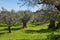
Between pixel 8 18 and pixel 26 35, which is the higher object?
pixel 8 18

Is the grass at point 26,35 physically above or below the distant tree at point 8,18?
below

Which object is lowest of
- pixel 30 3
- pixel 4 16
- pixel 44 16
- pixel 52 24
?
pixel 52 24

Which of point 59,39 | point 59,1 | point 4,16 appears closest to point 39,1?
point 59,1

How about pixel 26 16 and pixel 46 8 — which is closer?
pixel 46 8

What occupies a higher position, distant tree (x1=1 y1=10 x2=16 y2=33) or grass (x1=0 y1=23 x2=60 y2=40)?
distant tree (x1=1 y1=10 x2=16 y2=33)

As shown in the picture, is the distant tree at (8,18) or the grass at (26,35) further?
the distant tree at (8,18)

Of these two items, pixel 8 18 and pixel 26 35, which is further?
pixel 8 18

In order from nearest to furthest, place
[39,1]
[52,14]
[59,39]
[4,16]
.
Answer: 1. [59,39]
2. [39,1]
3. [52,14]
4. [4,16]

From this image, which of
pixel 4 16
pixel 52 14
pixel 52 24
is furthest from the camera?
pixel 52 24

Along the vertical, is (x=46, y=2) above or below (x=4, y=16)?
above

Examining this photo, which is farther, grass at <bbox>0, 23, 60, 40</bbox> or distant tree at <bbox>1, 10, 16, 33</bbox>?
distant tree at <bbox>1, 10, 16, 33</bbox>

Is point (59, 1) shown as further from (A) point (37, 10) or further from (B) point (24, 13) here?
(B) point (24, 13)

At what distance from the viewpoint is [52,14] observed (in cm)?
1850

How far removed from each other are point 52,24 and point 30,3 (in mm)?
49545
